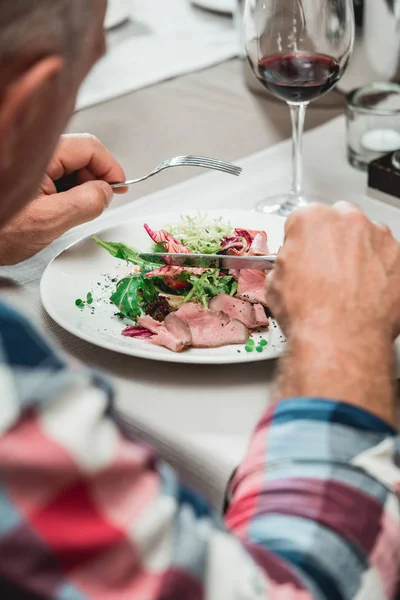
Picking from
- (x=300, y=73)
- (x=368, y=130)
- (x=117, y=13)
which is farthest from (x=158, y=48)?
(x=300, y=73)

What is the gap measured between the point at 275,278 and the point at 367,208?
45cm

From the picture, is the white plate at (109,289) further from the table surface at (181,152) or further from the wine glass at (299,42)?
the wine glass at (299,42)

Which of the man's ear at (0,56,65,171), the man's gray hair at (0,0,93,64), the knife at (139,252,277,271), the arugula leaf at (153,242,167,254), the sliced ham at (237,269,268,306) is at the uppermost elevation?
the man's gray hair at (0,0,93,64)

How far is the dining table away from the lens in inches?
30.8

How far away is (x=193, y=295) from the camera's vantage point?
93cm

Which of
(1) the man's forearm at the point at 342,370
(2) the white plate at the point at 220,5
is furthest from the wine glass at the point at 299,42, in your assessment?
(2) the white plate at the point at 220,5

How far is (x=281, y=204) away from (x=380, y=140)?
23cm

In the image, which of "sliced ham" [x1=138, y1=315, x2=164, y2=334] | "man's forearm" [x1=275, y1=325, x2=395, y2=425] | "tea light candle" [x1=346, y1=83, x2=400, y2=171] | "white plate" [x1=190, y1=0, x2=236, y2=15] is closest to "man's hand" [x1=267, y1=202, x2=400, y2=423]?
"man's forearm" [x1=275, y1=325, x2=395, y2=425]

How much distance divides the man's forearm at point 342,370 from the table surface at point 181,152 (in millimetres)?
99

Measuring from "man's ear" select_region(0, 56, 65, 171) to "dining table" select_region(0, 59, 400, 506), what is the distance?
14.8 inches

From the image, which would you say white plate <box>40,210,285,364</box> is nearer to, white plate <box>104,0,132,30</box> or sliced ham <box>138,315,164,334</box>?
sliced ham <box>138,315,164,334</box>

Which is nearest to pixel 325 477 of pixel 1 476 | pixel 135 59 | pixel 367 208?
pixel 1 476

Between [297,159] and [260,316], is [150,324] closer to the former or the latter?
[260,316]

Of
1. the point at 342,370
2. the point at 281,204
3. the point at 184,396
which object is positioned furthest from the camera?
the point at 281,204
